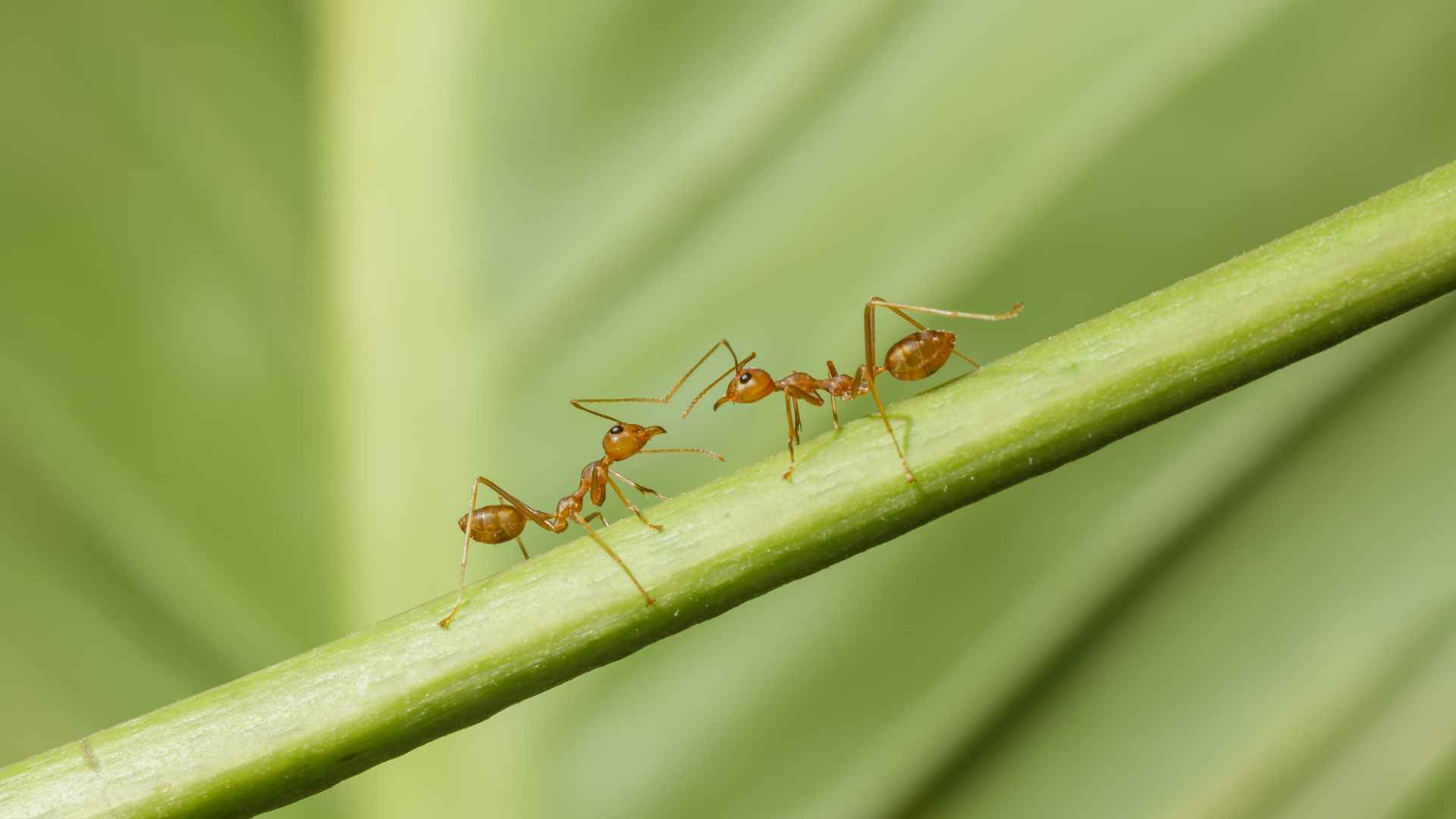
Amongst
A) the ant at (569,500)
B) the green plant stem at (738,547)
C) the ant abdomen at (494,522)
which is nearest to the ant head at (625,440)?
the ant at (569,500)

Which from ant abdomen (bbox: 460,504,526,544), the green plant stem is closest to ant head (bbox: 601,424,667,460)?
ant abdomen (bbox: 460,504,526,544)

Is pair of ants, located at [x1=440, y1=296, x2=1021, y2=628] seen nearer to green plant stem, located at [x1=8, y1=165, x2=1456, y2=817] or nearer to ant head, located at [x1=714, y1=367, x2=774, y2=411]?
ant head, located at [x1=714, y1=367, x2=774, y2=411]

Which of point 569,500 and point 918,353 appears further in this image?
point 569,500

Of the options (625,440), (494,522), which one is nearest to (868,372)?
(625,440)

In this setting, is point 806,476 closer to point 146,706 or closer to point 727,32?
point 727,32

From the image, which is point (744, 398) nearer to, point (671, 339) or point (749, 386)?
point (749, 386)

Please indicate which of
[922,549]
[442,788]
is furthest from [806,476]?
[442,788]
